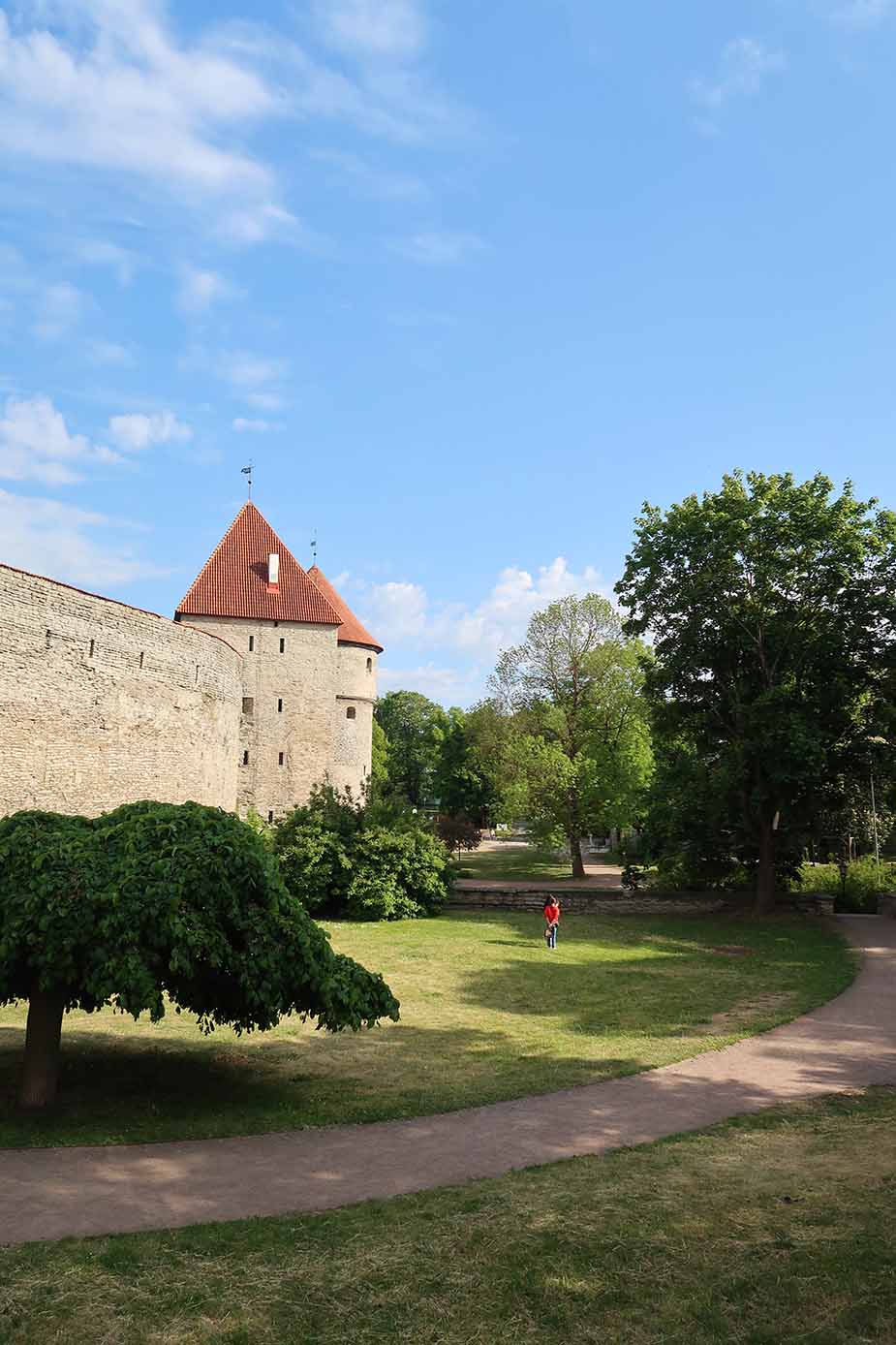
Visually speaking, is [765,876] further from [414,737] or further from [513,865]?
[414,737]

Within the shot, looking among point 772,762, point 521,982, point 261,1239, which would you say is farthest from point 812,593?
point 261,1239

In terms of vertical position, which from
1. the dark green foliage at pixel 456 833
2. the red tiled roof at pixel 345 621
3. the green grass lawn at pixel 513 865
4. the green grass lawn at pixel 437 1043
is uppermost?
the red tiled roof at pixel 345 621

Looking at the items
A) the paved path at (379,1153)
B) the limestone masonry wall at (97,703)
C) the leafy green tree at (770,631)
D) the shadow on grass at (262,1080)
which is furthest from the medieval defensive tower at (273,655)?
the paved path at (379,1153)

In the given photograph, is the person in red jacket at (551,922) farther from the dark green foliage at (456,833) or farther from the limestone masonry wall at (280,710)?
the dark green foliage at (456,833)

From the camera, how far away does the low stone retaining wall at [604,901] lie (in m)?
29.3

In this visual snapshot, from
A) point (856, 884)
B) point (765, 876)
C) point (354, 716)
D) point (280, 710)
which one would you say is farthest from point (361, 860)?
point (856, 884)

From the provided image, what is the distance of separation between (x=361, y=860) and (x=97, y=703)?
9.60m


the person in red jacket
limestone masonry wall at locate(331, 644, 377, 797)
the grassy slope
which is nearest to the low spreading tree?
the person in red jacket

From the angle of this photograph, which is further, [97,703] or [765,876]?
[765,876]

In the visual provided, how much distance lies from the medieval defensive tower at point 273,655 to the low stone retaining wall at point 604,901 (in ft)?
24.5

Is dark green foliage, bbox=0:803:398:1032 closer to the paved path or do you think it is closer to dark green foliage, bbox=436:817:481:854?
the paved path

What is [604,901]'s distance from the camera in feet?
98.6

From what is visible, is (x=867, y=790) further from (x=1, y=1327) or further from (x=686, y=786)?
(x=1, y=1327)

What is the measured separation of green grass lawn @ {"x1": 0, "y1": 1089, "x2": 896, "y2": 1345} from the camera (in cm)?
488
